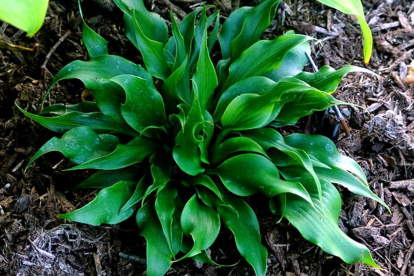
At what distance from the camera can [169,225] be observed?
70.1 inches

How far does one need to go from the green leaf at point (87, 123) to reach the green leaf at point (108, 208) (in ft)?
0.89

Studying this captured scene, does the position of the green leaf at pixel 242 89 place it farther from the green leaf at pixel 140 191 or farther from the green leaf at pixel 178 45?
the green leaf at pixel 140 191

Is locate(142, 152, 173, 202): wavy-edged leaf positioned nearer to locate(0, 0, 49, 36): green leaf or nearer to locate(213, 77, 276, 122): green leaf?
Result: locate(213, 77, 276, 122): green leaf

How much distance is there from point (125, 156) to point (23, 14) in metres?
0.94

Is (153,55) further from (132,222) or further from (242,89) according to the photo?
(132,222)

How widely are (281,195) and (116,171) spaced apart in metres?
0.72

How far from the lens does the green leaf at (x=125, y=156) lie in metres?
1.79

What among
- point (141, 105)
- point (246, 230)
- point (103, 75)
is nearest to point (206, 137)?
point (141, 105)

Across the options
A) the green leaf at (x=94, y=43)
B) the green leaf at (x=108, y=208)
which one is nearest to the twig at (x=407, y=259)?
the green leaf at (x=108, y=208)

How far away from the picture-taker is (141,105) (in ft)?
6.16

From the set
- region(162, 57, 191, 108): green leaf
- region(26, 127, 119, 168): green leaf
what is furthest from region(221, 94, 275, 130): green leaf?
region(26, 127, 119, 168): green leaf

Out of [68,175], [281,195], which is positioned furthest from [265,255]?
[68,175]

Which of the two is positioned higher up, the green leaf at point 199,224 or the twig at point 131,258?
the green leaf at point 199,224

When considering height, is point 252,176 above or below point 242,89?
below
